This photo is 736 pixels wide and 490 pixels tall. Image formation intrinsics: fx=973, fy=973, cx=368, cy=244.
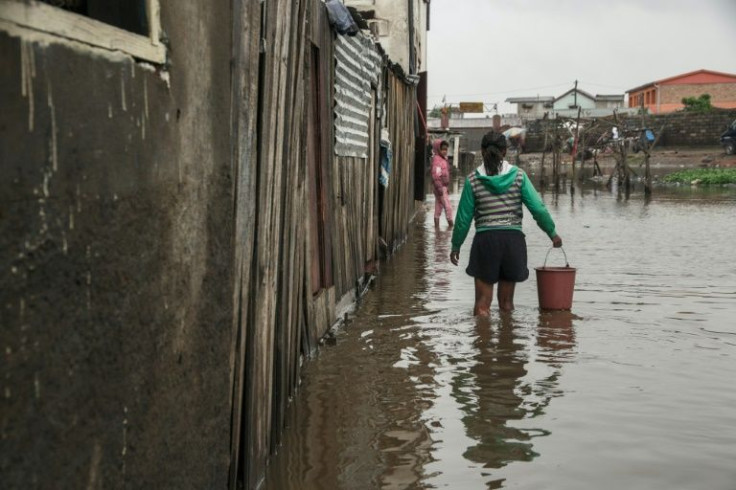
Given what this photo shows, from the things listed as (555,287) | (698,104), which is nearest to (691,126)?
(698,104)

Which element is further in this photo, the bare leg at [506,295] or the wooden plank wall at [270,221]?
the bare leg at [506,295]

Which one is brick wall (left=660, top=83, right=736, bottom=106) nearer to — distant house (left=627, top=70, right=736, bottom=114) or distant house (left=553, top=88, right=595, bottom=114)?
distant house (left=627, top=70, right=736, bottom=114)

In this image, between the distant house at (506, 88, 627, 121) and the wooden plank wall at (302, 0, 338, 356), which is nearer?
the wooden plank wall at (302, 0, 338, 356)

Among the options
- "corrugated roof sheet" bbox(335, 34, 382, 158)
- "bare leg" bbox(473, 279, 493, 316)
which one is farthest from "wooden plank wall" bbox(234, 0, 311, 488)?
"bare leg" bbox(473, 279, 493, 316)

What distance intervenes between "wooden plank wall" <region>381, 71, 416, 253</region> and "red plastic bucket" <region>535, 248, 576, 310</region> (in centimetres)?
386

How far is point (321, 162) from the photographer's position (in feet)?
23.4

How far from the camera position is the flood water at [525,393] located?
15.1 feet

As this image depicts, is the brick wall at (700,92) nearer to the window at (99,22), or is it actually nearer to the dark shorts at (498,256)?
the dark shorts at (498,256)

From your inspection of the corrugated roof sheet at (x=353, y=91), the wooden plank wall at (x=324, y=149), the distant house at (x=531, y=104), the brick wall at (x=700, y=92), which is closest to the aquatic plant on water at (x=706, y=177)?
the corrugated roof sheet at (x=353, y=91)

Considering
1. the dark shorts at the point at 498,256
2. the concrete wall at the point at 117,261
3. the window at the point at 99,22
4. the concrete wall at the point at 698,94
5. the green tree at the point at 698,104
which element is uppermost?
the concrete wall at the point at 698,94

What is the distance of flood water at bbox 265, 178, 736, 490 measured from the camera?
4.61 metres

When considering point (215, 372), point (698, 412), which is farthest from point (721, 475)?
point (215, 372)

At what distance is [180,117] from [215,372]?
3.20 ft

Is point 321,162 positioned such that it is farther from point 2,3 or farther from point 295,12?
point 2,3
